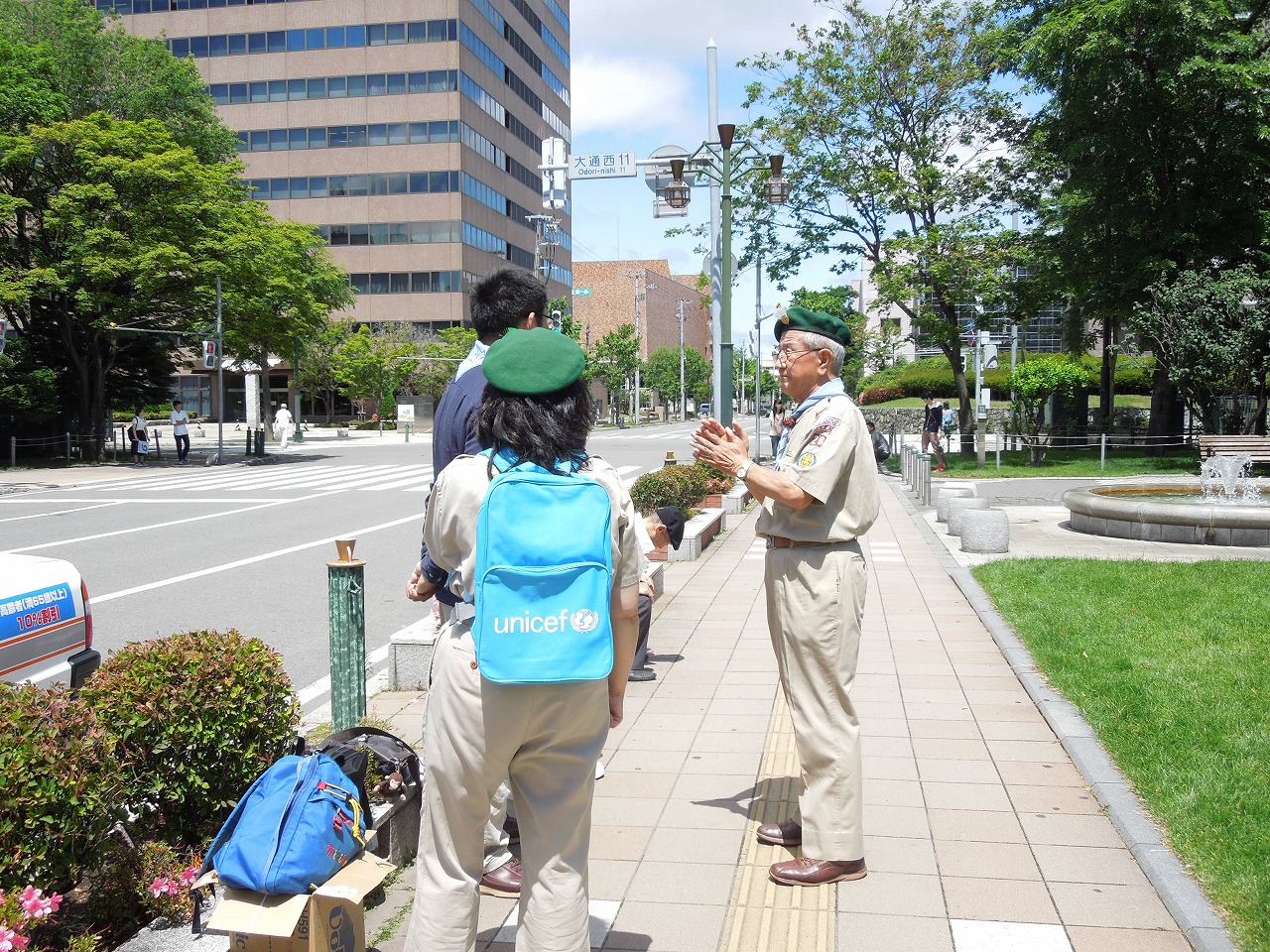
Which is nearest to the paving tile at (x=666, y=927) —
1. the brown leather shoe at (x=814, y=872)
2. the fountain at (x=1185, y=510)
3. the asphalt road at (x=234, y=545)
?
the brown leather shoe at (x=814, y=872)

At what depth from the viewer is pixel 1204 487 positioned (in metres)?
15.7

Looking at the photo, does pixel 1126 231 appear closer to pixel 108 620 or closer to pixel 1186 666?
pixel 1186 666

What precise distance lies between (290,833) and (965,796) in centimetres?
312

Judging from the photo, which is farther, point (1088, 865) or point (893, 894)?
point (1088, 865)

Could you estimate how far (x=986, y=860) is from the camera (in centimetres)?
410

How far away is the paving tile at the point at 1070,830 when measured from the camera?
14.0ft

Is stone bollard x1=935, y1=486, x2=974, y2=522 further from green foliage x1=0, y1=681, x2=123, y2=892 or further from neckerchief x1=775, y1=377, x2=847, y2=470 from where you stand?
green foliage x1=0, y1=681, x2=123, y2=892

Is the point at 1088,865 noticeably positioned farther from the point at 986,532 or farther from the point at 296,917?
the point at 986,532

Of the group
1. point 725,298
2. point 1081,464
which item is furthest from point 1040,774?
point 1081,464

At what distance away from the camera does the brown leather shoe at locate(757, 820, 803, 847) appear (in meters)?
4.24

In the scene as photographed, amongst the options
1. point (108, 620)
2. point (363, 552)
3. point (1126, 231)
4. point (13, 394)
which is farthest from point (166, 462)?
point (1126, 231)

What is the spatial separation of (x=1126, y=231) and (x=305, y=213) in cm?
5302

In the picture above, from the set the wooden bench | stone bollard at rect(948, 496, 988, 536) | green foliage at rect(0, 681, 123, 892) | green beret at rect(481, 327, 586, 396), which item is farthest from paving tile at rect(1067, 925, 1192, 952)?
the wooden bench

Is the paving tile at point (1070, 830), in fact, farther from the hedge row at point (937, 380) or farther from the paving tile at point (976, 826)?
the hedge row at point (937, 380)
